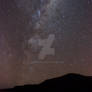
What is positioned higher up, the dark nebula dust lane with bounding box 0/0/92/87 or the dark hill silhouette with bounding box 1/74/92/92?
the dark nebula dust lane with bounding box 0/0/92/87

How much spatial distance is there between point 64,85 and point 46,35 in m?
0.56

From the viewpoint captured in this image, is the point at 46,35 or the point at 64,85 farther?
the point at 46,35

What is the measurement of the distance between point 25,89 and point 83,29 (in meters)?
0.83

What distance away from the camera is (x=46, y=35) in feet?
6.67

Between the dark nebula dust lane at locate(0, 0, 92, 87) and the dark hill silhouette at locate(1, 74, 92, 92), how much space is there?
131 mm

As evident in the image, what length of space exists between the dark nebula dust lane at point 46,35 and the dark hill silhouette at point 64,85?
13cm

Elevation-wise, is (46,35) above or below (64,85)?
above

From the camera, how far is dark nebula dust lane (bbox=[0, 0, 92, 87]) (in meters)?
2.02

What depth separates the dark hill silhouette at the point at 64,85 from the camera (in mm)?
1677

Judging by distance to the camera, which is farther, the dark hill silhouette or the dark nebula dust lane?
the dark nebula dust lane

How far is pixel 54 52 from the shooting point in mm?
2029

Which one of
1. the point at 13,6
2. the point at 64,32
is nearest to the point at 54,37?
the point at 64,32

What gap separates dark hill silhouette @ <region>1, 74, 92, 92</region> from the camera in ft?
5.50

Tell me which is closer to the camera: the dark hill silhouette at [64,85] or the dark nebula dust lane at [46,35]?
the dark hill silhouette at [64,85]
